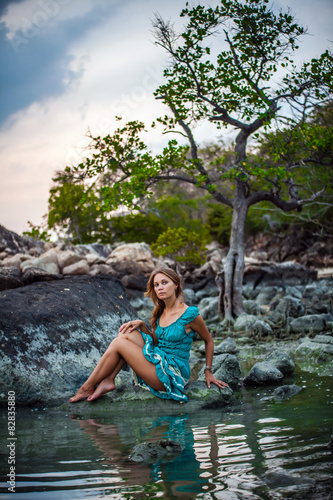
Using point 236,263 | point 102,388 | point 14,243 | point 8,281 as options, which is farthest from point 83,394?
point 14,243

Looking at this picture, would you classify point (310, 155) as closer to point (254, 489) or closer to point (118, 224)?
point (254, 489)

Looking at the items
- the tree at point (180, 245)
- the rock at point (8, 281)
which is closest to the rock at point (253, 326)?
the rock at point (8, 281)

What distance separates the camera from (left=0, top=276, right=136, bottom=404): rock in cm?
542

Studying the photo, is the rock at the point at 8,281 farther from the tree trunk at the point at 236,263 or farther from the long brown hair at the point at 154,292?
the tree trunk at the point at 236,263

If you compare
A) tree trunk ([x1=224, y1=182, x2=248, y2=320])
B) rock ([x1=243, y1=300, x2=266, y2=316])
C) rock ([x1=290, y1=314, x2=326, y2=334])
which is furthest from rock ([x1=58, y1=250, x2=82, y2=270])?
rock ([x1=290, y1=314, x2=326, y2=334])

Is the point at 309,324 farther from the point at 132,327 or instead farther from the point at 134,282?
the point at 134,282

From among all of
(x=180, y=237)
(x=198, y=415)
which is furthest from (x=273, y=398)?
(x=180, y=237)

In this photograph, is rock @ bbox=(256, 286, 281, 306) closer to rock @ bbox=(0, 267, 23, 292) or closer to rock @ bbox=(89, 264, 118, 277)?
rock @ bbox=(89, 264, 118, 277)

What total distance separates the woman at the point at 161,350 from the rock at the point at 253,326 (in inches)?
207

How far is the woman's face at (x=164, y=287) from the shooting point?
4969 millimetres

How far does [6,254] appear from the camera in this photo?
882 inches

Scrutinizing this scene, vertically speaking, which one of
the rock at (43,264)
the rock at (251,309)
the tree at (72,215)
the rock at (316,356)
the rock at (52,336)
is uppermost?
the tree at (72,215)

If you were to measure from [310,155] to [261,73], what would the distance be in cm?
262

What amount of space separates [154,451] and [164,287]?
189 centimetres
